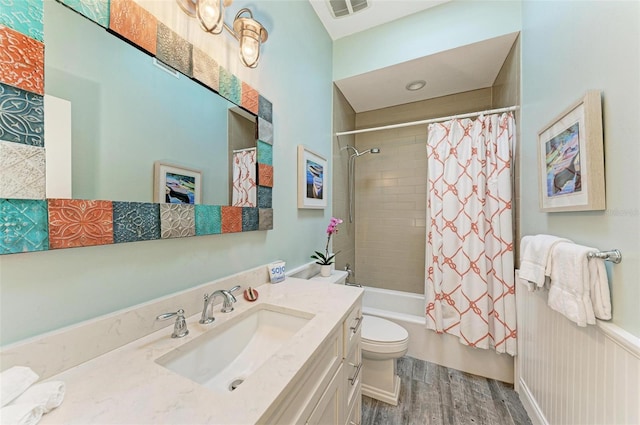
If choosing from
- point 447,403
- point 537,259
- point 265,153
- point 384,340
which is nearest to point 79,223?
point 265,153

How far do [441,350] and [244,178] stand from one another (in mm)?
2037

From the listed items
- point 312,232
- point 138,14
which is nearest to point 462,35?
point 312,232

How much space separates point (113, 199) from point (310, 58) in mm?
1699

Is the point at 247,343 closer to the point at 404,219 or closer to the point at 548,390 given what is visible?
the point at 548,390

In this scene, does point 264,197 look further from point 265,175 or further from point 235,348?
point 235,348

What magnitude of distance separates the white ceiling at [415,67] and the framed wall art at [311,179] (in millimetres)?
939

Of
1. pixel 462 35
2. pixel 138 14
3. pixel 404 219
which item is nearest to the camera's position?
pixel 138 14

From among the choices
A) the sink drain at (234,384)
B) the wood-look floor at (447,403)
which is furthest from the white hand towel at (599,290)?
the sink drain at (234,384)

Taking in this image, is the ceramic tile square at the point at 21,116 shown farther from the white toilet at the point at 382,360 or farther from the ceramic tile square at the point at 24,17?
the white toilet at the point at 382,360

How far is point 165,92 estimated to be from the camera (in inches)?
34.4

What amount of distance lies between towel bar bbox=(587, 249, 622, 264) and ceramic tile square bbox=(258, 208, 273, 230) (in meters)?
1.38

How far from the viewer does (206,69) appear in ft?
3.30

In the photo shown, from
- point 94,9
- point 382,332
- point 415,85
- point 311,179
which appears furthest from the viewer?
point 415,85

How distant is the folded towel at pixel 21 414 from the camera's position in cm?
44
